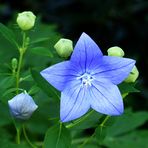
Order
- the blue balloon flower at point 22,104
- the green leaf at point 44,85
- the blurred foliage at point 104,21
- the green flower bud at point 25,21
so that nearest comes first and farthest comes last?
the blue balloon flower at point 22,104 < the green leaf at point 44,85 < the green flower bud at point 25,21 < the blurred foliage at point 104,21

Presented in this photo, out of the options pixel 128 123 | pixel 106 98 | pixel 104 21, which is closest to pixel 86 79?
pixel 106 98

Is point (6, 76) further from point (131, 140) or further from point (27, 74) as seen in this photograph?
point (131, 140)

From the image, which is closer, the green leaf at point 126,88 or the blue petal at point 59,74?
the blue petal at point 59,74

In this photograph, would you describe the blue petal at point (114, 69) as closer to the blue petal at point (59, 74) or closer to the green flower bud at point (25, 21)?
the blue petal at point (59, 74)

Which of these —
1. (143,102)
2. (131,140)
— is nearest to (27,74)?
(131,140)

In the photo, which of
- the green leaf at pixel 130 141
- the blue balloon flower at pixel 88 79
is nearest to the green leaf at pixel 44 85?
the blue balloon flower at pixel 88 79

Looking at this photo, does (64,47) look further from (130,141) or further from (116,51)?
(130,141)
